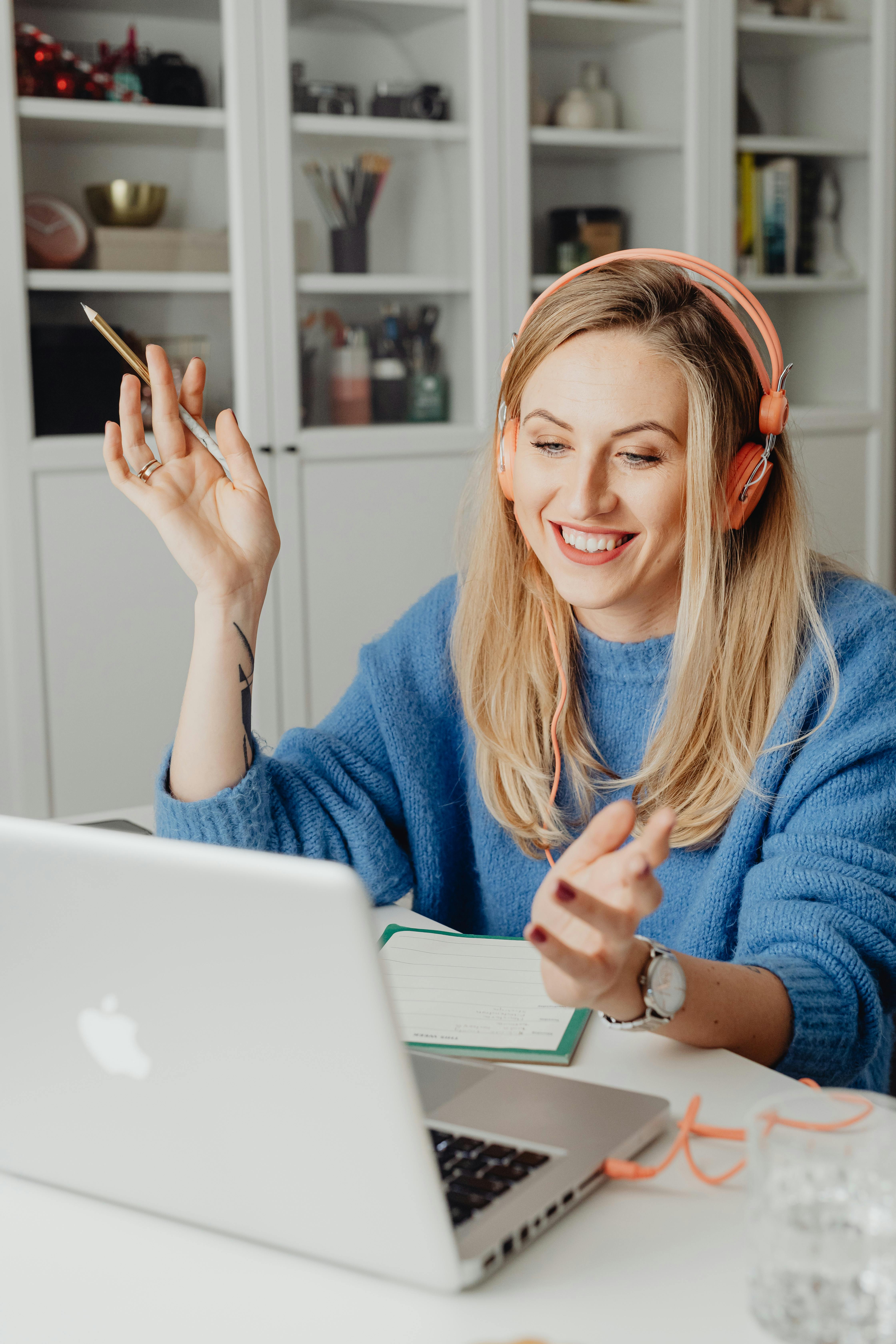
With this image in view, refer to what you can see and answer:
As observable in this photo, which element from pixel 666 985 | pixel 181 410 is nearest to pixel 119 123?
pixel 181 410

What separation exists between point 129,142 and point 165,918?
247cm

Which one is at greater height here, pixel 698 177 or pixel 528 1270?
pixel 698 177

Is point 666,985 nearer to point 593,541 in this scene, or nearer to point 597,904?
point 597,904

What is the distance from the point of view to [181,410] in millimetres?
1282

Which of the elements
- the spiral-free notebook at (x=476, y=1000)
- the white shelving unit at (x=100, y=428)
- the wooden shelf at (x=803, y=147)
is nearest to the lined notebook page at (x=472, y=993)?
the spiral-free notebook at (x=476, y=1000)

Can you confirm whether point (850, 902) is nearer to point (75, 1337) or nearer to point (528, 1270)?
point (528, 1270)

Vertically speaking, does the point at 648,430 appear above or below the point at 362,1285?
above

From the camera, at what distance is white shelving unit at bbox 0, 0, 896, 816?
2.60 m

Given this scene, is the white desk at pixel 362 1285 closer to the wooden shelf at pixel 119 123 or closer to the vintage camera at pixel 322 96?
the wooden shelf at pixel 119 123

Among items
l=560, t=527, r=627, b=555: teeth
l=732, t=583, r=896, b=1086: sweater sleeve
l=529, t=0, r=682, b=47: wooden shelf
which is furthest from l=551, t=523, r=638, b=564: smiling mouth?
l=529, t=0, r=682, b=47: wooden shelf

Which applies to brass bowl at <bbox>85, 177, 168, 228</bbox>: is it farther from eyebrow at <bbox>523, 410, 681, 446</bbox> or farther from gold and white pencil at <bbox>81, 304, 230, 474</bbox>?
eyebrow at <bbox>523, 410, 681, 446</bbox>

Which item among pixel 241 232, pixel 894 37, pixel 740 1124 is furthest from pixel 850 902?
pixel 894 37

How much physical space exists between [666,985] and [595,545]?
48cm

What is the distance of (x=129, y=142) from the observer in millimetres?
2701
